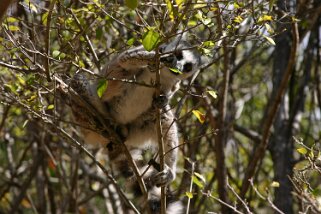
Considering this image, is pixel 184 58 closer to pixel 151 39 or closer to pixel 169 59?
pixel 169 59

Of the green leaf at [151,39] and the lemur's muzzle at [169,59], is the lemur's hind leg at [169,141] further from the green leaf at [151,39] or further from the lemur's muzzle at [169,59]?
the green leaf at [151,39]

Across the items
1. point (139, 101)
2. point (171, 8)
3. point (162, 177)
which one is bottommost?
point (162, 177)

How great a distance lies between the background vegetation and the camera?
6219mm

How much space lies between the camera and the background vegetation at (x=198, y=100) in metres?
6.22

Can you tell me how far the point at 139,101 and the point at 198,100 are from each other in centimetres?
182

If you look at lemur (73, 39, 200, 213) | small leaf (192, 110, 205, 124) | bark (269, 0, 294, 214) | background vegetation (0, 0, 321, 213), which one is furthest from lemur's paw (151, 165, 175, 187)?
bark (269, 0, 294, 214)

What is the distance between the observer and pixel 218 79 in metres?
10.2

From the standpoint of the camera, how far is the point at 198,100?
29.4 feet

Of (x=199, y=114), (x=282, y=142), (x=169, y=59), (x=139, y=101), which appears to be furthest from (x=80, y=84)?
(x=282, y=142)

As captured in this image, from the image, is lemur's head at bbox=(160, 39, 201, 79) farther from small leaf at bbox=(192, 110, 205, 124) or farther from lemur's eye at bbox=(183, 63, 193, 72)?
small leaf at bbox=(192, 110, 205, 124)

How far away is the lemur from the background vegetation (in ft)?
0.65

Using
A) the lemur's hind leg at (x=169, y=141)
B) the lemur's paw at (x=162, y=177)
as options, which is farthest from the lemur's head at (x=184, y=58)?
the lemur's paw at (x=162, y=177)

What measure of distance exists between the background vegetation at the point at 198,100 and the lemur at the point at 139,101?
20 cm

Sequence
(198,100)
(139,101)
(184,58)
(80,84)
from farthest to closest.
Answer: (198,100)
(139,101)
(80,84)
(184,58)
